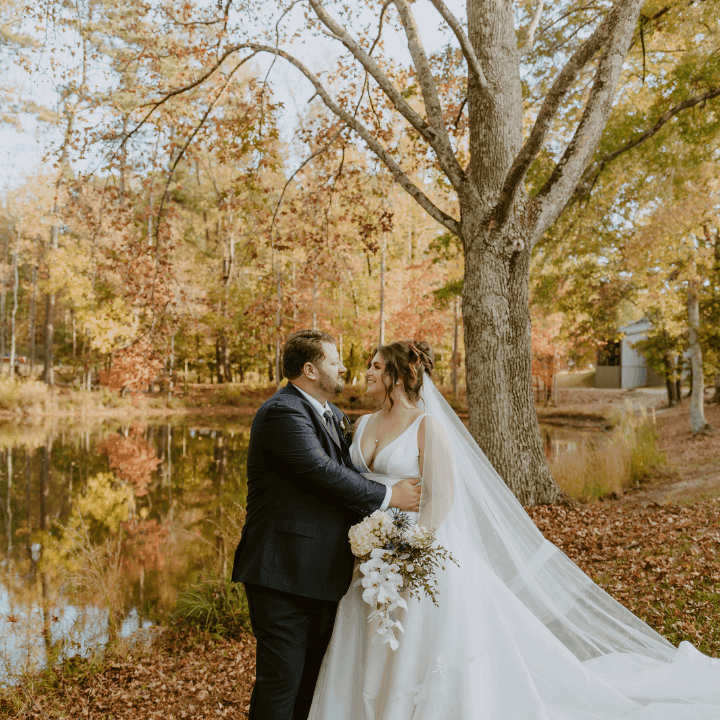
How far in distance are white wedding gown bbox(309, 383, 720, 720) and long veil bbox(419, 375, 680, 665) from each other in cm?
1

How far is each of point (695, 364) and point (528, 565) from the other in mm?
12852

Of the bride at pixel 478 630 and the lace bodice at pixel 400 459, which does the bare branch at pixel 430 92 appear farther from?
the lace bodice at pixel 400 459

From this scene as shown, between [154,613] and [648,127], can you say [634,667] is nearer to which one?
[154,613]

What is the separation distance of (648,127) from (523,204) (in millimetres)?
3931

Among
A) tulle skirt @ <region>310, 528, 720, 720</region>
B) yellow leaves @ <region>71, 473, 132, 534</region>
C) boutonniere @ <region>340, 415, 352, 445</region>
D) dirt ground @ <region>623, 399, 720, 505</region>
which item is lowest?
yellow leaves @ <region>71, 473, 132, 534</region>

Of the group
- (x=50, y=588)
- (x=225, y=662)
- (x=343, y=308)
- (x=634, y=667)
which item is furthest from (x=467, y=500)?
(x=343, y=308)

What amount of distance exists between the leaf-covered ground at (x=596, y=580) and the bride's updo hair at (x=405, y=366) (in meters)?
2.66

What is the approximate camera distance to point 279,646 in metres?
2.79

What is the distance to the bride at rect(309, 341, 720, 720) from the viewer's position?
2805 mm

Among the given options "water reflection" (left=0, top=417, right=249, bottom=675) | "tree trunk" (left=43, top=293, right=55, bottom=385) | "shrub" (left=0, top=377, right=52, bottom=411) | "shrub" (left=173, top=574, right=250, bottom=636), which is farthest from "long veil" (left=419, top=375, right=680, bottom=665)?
"tree trunk" (left=43, top=293, right=55, bottom=385)

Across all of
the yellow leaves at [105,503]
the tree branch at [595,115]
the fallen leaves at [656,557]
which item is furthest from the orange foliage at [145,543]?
the tree branch at [595,115]

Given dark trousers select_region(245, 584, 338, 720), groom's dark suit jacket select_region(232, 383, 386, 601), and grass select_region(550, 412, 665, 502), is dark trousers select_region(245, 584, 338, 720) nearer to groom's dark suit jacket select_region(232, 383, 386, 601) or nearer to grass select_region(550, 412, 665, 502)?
groom's dark suit jacket select_region(232, 383, 386, 601)

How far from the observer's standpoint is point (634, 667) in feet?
11.0

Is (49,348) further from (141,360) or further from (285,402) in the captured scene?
(285,402)
